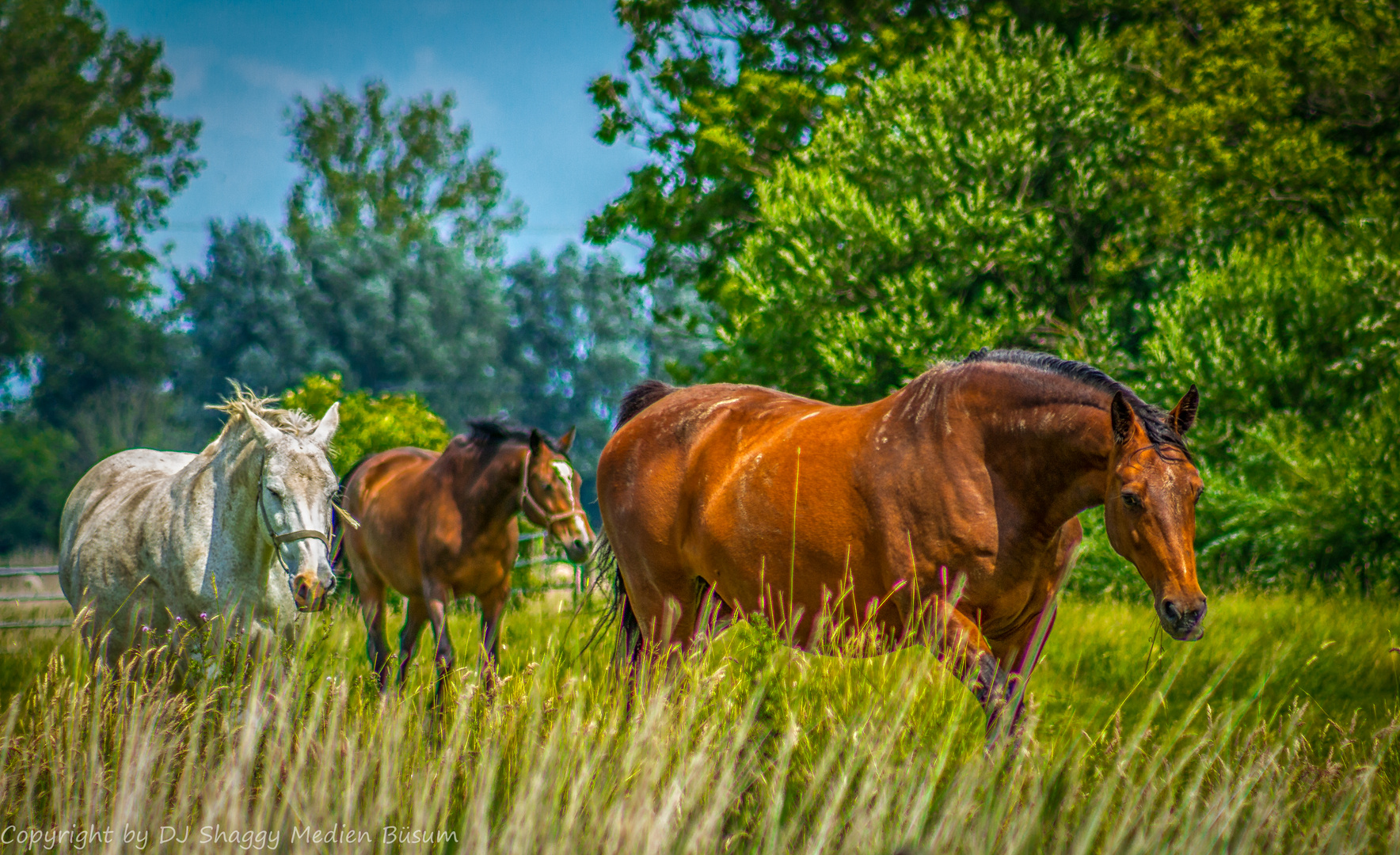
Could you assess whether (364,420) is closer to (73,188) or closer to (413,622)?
(413,622)

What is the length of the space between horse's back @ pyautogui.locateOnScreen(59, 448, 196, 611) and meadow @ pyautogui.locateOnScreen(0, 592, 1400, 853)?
0.79 m

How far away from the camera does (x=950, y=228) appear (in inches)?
491

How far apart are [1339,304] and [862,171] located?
226 inches

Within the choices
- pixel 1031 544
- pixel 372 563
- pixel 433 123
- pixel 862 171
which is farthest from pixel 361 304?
pixel 1031 544

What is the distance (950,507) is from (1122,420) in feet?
2.49

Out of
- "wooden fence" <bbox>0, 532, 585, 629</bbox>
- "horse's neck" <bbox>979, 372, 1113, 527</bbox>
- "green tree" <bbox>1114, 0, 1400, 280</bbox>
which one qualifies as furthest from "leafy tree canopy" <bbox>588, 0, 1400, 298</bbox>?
"horse's neck" <bbox>979, 372, 1113, 527</bbox>

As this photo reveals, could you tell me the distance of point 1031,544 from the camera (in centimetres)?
404

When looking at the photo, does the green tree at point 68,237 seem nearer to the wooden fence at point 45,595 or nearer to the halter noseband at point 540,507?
the wooden fence at point 45,595

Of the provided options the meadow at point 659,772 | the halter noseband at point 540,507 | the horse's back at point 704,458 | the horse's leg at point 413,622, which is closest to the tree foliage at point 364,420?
the horse's leg at point 413,622

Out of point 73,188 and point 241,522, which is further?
point 73,188

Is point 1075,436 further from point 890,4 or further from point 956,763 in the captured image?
point 890,4

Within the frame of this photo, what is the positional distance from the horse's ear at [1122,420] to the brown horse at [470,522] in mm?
4587

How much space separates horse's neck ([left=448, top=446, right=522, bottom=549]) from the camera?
24.8 ft

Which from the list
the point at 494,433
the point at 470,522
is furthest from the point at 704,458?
the point at 494,433
